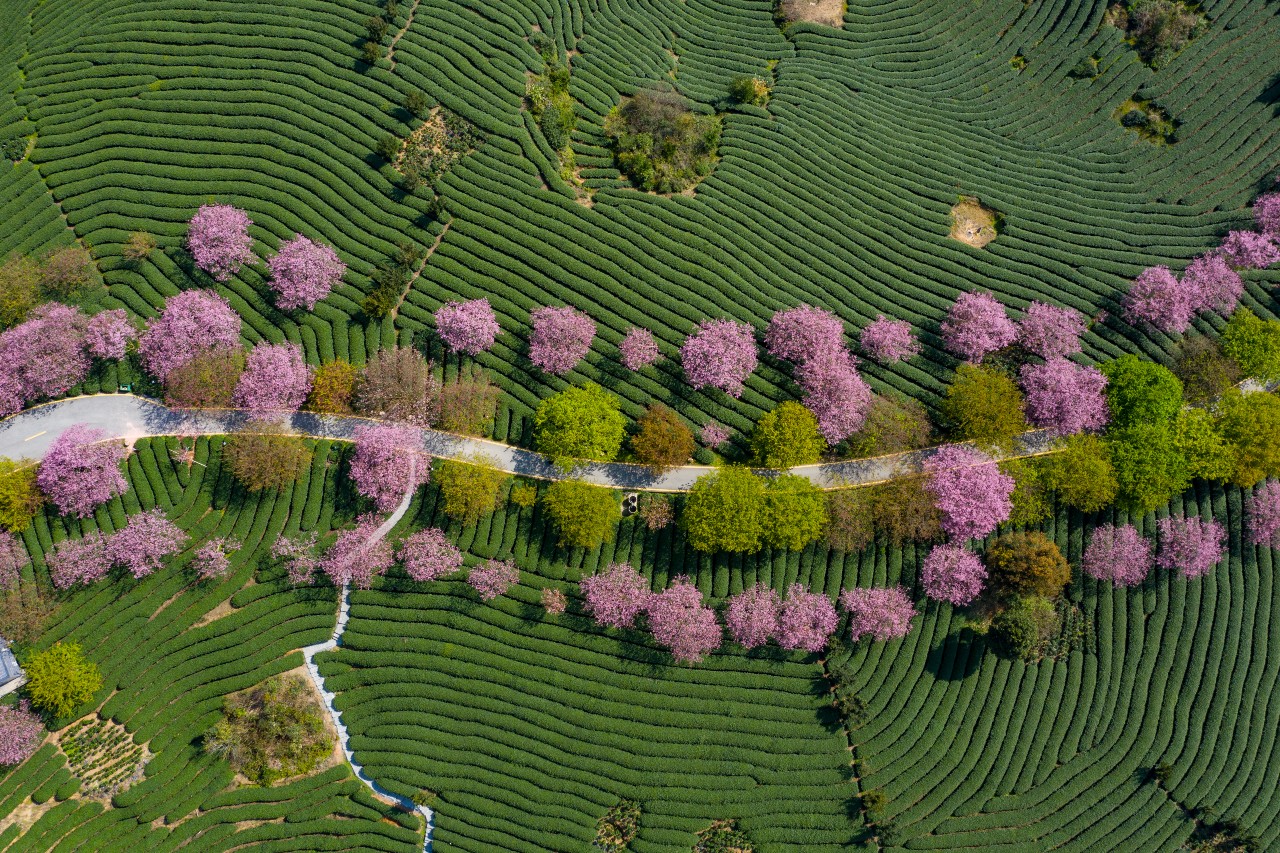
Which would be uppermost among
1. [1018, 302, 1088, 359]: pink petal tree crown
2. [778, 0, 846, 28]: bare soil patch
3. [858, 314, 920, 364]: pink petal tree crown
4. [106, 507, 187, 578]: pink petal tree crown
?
[778, 0, 846, 28]: bare soil patch

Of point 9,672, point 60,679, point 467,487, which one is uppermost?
point 467,487

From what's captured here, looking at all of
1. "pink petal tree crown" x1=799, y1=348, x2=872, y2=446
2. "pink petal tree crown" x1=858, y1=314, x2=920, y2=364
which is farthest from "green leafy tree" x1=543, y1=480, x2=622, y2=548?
"pink petal tree crown" x1=858, y1=314, x2=920, y2=364

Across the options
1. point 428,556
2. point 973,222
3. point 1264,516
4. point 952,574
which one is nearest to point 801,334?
point 973,222

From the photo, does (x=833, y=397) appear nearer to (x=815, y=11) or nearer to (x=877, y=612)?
(x=877, y=612)

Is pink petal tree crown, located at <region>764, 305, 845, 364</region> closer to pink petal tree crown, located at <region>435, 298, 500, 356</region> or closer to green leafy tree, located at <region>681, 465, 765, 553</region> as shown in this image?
green leafy tree, located at <region>681, 465, 765, 553</region>

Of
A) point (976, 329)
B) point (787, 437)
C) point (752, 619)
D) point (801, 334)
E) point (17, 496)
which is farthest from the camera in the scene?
point (976, 329)

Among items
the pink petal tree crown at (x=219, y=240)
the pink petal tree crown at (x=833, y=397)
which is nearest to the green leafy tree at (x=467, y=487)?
the pink petal tree crown at (x=219, y=240)

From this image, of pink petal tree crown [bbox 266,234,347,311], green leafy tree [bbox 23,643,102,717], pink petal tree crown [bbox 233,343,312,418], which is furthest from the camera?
pink petal tree crown [bbox 266,234,347,311]
